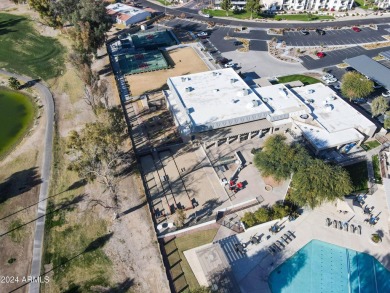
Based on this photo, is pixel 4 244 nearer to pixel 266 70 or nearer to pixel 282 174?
pixel 282 174

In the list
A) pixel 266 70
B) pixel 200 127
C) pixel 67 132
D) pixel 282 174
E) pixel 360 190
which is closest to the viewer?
pixel 282 174

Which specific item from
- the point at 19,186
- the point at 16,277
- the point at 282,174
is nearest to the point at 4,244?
the point at 16,277

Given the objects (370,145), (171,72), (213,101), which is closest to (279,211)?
(213,101)

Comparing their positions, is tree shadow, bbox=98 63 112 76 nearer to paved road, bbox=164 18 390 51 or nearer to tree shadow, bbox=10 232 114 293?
paved road, bbox=164 18 390 51

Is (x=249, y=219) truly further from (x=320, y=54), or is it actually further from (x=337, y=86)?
(x=320, y=54)

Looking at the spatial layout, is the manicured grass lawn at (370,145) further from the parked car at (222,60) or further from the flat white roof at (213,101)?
the parked car at (222,60)
